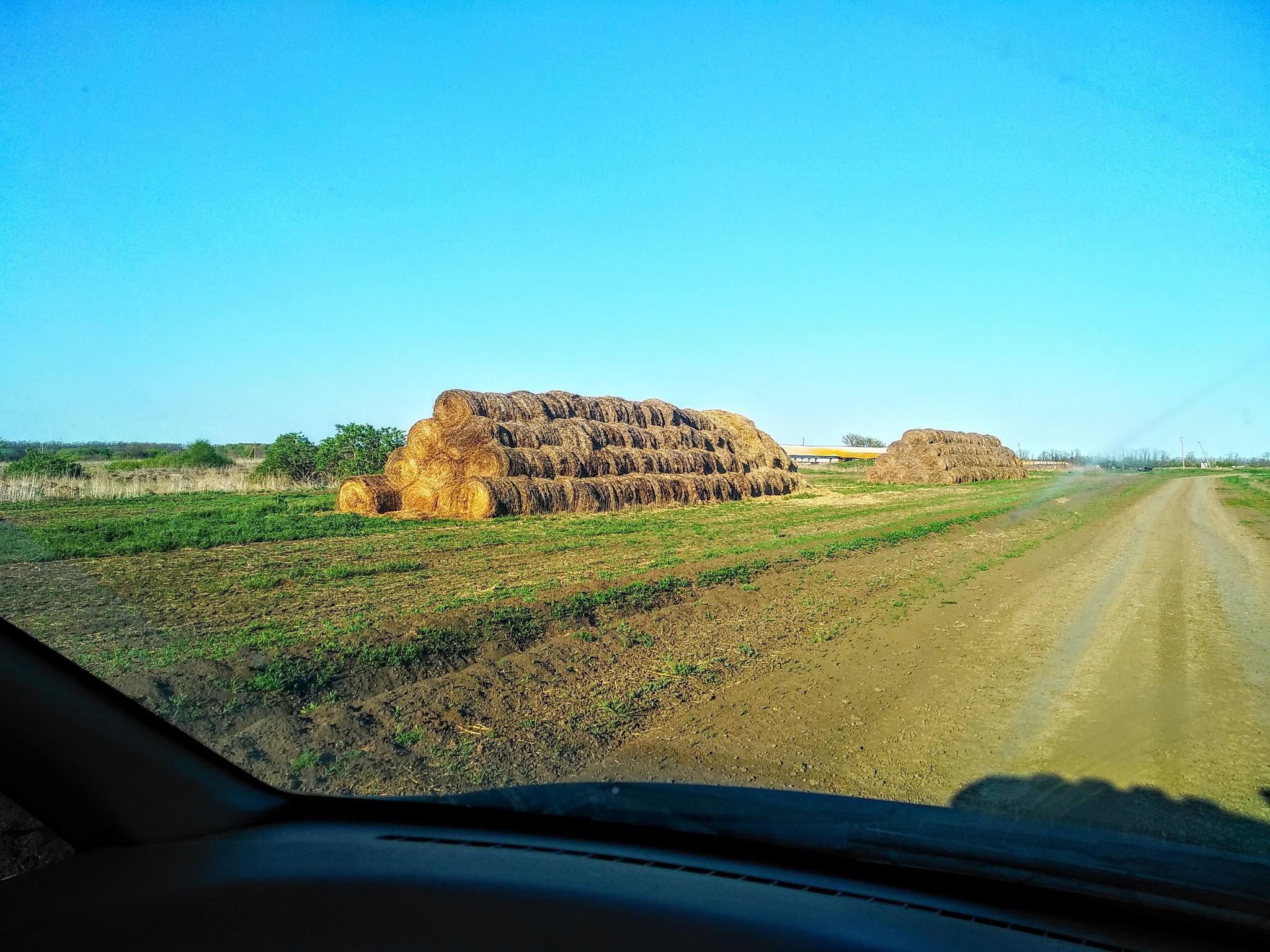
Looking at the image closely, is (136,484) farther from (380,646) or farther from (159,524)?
(380,646)

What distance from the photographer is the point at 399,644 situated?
6941 mm

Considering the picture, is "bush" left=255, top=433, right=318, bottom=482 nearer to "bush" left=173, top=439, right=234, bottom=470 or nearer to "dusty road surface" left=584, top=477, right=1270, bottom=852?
"bush" left=173, top=439, right=234, bottom=470

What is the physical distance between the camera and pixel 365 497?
20.7 meters

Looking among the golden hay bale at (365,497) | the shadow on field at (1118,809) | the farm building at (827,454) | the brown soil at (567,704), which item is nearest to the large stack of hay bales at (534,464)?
the golden hay bale at (365,497)

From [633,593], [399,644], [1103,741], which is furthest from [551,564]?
[1103,741]

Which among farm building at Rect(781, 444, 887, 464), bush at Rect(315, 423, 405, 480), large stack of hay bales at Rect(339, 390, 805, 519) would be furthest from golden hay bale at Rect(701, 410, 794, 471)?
farm building at Rect(781, 444, 887, 464)

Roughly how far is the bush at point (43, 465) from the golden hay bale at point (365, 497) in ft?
30.7

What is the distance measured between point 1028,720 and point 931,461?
4859 cm

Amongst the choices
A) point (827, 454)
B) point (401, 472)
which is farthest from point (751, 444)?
point (827, 454)

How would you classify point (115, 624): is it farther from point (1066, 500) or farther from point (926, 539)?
point (1066, 500)

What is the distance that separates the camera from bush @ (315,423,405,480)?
96.0 feet

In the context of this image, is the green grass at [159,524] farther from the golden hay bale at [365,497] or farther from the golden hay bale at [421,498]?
the golden hay bale at [421,498]

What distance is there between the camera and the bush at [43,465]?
784 centimetres

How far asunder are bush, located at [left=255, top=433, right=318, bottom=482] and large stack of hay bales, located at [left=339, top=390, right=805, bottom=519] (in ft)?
26.4
